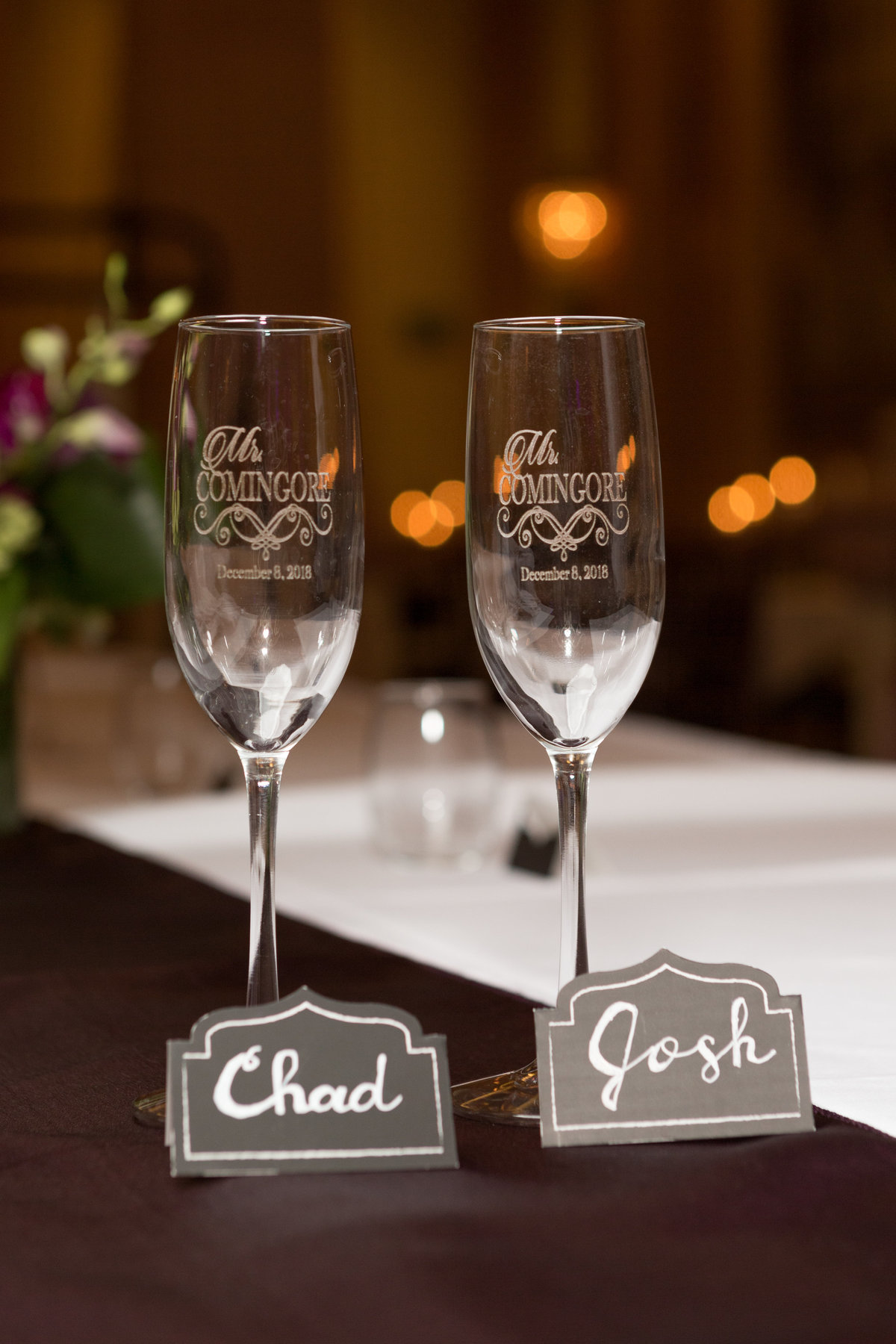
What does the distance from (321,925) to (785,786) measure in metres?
0.51

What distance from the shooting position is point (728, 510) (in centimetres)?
576

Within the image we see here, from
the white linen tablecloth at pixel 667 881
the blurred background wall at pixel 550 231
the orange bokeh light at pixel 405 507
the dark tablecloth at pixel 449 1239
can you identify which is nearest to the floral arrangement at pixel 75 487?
the white linen tablecloth at pixel 667 881

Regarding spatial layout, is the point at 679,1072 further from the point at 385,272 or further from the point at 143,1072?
the point at 385,272

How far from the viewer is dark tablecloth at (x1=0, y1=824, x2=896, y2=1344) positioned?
37cm

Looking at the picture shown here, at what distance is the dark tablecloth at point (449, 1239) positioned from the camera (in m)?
0.37

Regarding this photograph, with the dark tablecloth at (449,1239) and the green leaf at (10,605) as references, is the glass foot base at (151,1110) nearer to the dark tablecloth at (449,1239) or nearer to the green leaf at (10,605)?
the dark tablecloth at (449,1239)

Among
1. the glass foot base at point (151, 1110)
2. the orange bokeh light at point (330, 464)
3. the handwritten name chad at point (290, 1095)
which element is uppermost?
the orange bokeh light at point (330, 464)

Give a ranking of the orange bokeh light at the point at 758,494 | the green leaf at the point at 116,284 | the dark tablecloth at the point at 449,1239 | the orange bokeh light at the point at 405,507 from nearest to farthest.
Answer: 1. the dark tablecloth at the point at 449,1239
2. the green leaf at the point at 116,284
3. the orange bokeh light at the point at 758,494
4. the orange bokeh light at the point at 405,507

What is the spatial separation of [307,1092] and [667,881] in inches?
19.1

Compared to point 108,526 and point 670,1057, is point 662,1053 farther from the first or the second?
point 108,526

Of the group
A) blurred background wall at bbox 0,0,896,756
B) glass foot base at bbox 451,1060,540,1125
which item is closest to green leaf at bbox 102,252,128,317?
glass foot base at bbox 451,1060,540,1125

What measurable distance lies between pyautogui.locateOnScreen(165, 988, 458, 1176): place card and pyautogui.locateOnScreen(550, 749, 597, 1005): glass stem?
0.07 meters

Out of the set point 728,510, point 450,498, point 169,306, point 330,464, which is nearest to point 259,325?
point 330,464

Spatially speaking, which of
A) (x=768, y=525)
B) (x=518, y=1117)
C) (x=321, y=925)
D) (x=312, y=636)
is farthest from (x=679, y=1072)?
(x=768, y=525)
